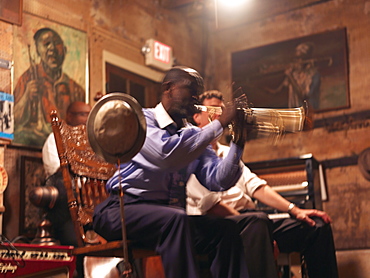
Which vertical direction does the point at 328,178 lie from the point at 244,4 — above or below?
below

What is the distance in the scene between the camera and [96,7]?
566 cm

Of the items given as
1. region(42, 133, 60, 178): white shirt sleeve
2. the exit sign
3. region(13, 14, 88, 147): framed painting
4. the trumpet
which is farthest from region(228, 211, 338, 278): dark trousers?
the exit sign

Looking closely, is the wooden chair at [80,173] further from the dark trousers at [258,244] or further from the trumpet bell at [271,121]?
the trumpet bell at [271,121]

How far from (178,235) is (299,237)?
4.89 feet

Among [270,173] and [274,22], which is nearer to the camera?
[270,173]

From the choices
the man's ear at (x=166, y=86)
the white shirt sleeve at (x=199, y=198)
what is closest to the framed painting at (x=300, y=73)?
the white shirt sleeve at (x=199, y=198)

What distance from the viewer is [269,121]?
2701 mm

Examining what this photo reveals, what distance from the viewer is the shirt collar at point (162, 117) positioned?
2.88m

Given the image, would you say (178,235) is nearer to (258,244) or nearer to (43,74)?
(258,244)

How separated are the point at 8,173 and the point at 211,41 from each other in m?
3.88

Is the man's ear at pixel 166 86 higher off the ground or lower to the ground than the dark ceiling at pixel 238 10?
lower

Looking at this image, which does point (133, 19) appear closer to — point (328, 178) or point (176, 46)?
point (176, 46)

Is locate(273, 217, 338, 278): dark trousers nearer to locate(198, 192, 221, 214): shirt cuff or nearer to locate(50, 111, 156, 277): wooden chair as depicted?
locate(198, 192, 221, 214): shirt cuff

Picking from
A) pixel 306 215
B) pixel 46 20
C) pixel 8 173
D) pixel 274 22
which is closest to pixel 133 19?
pixel 46 20
